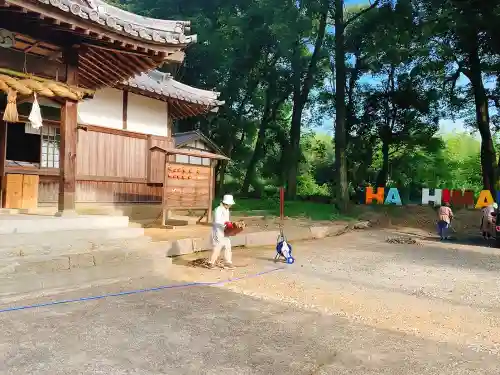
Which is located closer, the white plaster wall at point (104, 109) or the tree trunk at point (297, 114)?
the white plaster wall at point (104, 109)

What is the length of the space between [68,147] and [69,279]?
9.19ft

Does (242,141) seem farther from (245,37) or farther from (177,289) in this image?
(177,289)

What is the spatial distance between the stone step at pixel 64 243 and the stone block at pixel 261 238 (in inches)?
158

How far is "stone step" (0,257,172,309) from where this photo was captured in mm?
5938

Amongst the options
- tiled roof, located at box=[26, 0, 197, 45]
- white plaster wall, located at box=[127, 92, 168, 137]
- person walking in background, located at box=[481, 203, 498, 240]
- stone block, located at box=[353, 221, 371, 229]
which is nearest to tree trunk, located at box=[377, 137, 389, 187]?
stone block, located at box=[353, 221, 371, 229]

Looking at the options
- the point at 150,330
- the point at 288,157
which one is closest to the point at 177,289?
the point at 150,330

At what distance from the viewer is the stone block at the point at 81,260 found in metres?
6.82

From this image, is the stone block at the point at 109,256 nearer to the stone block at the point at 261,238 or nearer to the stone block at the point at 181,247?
the stone block at the point at 181,247

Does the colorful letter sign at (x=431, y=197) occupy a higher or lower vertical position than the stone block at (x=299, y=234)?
higher

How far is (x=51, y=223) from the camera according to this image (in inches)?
294

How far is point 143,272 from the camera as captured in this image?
7.58 m

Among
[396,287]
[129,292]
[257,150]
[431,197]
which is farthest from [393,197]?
[129,292]

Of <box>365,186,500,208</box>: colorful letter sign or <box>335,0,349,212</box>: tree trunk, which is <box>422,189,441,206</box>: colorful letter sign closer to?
<box>365,186,500,208</box>: colorful letter sign

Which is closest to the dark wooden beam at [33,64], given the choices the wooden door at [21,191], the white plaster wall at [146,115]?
the wooden door at [21,191]
